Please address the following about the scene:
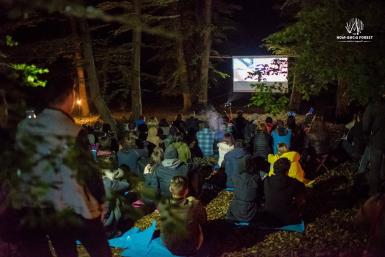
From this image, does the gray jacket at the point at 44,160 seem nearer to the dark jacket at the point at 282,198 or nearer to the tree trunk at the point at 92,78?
the dark jacket at the point at 282,198

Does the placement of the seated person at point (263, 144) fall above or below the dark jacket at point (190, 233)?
above

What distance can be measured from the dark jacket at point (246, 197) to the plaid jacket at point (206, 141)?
14.1 feet

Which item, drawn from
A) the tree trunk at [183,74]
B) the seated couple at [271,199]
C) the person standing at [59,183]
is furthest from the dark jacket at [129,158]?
the tree trunk at [183,74]

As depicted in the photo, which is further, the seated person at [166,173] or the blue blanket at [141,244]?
the seated person at [166,173]

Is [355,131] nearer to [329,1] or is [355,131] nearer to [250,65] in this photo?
[329,1]

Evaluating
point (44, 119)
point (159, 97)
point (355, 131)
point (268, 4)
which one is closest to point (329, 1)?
point (355, 131)

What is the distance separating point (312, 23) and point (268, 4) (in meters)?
29.0

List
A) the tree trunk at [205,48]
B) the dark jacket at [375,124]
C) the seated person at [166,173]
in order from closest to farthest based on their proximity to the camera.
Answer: the dark jacket at [375,124], the seated person at [166,173], the tree trunk at [205,48]

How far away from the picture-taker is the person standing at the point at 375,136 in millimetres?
7469

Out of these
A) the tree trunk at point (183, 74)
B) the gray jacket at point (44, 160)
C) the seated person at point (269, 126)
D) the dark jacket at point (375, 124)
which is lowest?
the seated person at point (269, 126)

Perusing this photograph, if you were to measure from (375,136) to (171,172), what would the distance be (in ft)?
11.5

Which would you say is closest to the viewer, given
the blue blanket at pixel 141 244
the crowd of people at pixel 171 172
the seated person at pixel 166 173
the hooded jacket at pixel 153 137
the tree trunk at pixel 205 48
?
the crowd of people at pixel 171 172

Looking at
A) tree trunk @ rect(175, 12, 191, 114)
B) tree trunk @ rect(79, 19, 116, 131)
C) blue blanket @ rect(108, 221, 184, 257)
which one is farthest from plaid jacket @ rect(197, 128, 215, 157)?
tree trunk @ rect(175, 12, 191, 114)

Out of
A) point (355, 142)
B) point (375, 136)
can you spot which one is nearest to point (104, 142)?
point (355, 142)
